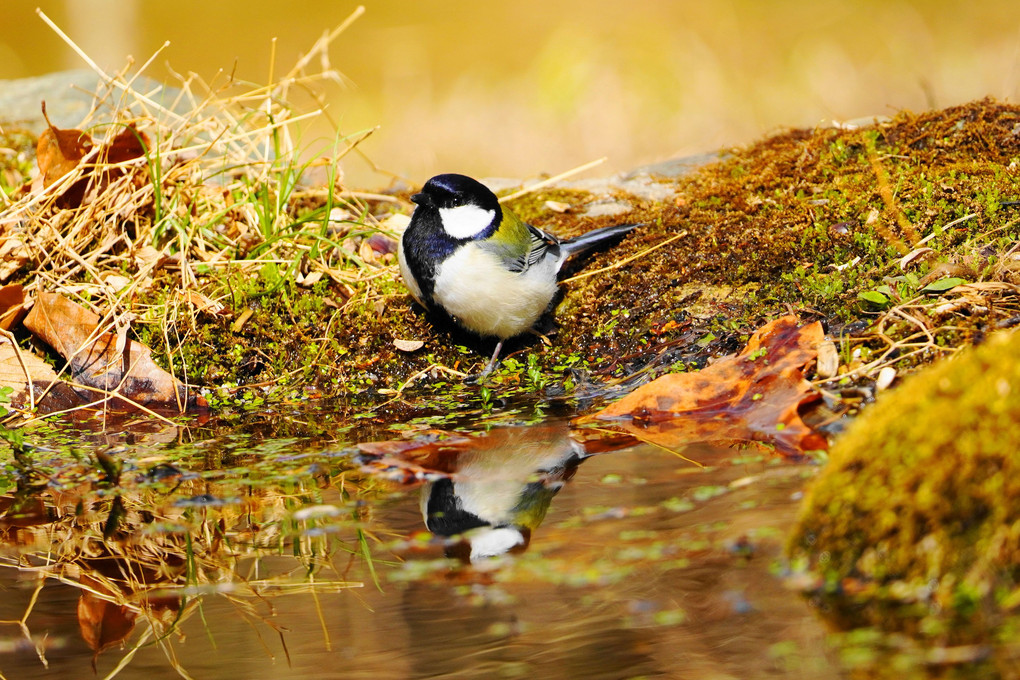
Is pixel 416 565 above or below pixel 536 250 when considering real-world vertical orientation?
below

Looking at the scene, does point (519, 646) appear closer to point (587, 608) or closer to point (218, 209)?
point (587, 608)

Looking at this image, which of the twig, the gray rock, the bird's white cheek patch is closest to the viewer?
the bird's white cheek patch

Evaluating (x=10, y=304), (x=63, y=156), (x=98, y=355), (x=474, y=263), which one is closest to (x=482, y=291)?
(x=474, y=263)

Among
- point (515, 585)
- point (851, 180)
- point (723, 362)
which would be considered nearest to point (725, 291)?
point (723, 362)

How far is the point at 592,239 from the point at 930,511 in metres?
2.95

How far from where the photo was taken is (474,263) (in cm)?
401

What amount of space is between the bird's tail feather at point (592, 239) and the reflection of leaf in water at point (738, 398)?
127 cm

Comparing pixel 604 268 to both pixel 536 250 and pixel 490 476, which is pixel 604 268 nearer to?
pixel 536 250

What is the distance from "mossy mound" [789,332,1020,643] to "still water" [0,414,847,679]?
0.44 feet

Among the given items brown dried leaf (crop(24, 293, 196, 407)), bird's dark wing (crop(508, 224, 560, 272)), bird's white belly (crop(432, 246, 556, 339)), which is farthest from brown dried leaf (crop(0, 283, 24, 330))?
bird's dark wing (crop(508, 224, 560, 272))

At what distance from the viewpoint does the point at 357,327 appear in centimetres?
443

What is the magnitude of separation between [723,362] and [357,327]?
6.02 feet

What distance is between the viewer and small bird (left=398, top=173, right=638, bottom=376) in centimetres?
401

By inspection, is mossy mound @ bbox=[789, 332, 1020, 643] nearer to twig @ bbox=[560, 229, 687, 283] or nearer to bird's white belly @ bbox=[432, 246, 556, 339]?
bird's white belly @ bbox=[432, 246, 556, 339]
